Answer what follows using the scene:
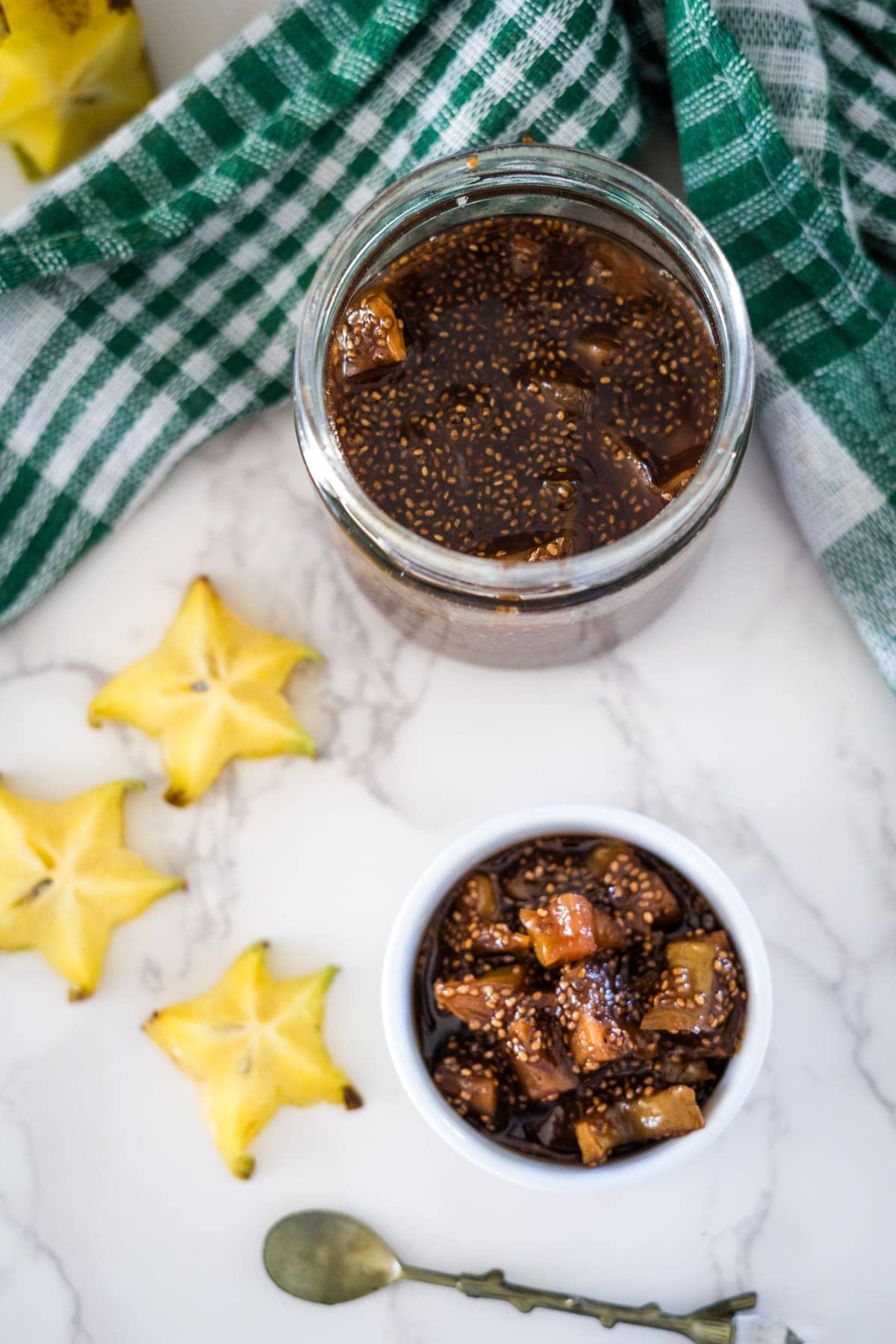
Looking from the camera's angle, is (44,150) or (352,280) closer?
(352,280)

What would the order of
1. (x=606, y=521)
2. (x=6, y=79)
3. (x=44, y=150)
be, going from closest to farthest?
(x=606, y=521) < (x=6, y=79) < (x=44, y=150)

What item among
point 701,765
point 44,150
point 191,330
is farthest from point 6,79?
point 701,765

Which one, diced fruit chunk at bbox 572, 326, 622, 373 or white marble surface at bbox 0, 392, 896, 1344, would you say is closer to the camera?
diced fruit chunk at bbox 572, 326, 622, 373

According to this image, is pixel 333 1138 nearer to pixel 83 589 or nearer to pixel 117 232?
pixel 83 589

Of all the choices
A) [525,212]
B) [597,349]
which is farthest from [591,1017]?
[525,212]

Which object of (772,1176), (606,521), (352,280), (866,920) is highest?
(352,280)

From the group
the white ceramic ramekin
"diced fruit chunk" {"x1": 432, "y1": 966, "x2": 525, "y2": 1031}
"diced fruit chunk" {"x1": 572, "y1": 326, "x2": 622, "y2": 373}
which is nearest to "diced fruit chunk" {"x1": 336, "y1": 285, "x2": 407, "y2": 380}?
"diced fruit chunk" {"x1": 572, "y1": 326, "x2": 622, "y2": 373}

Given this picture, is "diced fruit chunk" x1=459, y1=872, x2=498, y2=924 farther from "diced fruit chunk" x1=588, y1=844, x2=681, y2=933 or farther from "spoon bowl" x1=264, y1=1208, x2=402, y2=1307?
"spoon bowl" x1=264, y1=1208, x2=402, y2=1307
